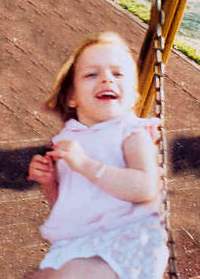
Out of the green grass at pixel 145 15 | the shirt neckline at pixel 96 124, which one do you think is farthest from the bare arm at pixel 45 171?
the green grass at pixel 145 15

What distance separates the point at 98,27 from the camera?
5.95 meters

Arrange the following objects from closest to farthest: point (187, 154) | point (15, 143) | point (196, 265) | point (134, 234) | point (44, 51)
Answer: point (134, 234) < point (196, 265) < point (15, 143) < point (187, 154) < point (44, 51)

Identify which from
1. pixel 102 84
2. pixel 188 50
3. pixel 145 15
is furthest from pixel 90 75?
pixel 145 15

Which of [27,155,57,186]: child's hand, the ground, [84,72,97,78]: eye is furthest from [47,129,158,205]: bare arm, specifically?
the ground

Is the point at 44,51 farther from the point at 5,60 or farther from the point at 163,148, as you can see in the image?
the point at 163,148

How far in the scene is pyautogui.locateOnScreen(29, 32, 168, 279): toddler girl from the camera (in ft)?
6.72

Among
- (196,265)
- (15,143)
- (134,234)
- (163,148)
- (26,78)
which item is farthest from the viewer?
(26,78)

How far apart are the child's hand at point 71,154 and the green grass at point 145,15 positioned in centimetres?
391

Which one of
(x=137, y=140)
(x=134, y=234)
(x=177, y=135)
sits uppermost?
(x=137, y=140)

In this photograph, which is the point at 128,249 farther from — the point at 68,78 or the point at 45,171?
the point at 68,78

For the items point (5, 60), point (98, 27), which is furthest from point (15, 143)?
point (98, 27)

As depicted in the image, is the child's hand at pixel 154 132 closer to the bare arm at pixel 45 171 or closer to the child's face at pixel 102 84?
the child's face at pixel 102 84

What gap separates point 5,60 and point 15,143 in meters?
0.97

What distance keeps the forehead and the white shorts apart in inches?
18.1
